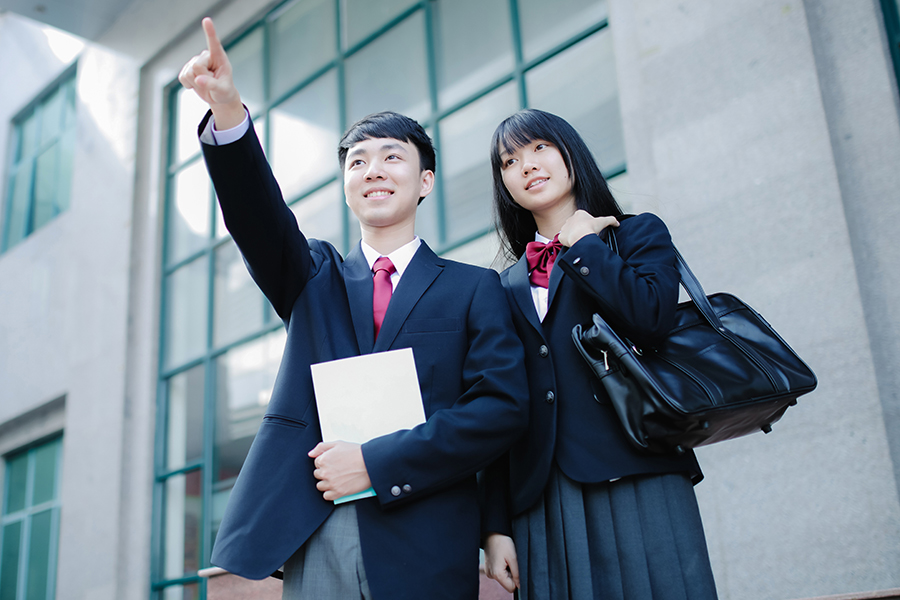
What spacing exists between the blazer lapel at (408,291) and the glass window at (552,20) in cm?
357

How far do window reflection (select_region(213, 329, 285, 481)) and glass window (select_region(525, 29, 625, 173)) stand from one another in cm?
309

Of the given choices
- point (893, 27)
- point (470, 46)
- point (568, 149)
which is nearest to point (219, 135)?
point (568, 149)

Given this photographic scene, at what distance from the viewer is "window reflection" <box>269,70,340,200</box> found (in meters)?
6.94

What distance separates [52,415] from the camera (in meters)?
9.02

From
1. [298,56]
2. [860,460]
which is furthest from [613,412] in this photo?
[298,56]

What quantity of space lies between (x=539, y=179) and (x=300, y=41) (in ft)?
19.5

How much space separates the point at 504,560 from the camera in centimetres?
188

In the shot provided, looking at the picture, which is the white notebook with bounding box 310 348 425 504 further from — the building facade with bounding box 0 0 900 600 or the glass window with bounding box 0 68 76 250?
the glass window with bounding box 0 68 76 250

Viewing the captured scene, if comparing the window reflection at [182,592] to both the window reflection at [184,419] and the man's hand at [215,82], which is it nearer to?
the window reflection at [184,419]

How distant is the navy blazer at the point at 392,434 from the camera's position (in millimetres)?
1615

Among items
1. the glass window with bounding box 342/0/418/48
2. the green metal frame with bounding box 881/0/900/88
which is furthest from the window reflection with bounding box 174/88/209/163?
the green metal frame with bounding box 881/0/900/88

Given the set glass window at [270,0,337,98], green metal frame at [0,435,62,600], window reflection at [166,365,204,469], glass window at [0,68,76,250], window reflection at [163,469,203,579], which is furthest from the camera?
glass window at [0,68,76,250]

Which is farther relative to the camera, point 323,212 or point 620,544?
point 323,212

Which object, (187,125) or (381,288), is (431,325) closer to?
(381,288)
